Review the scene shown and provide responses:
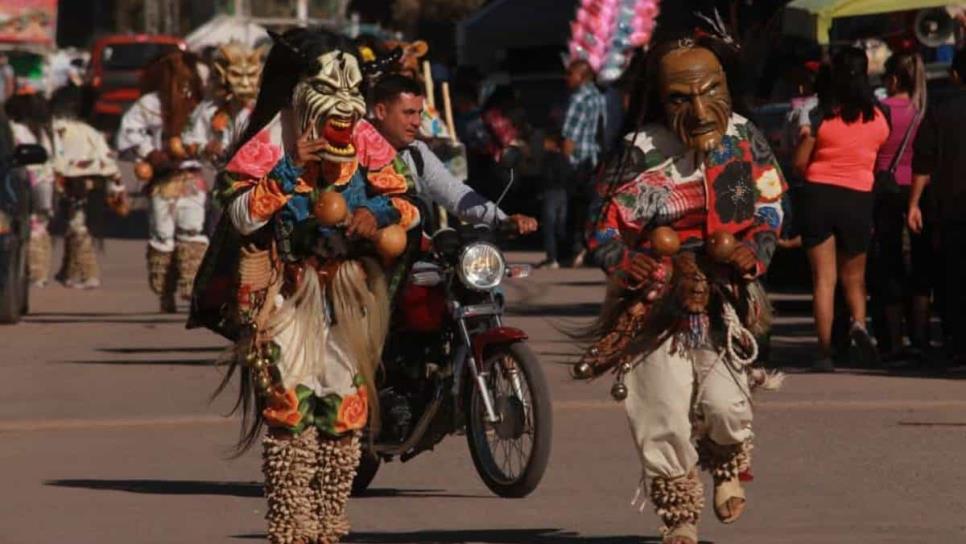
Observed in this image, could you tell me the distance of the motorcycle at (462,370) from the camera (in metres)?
10.1

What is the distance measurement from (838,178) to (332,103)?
22.6 ft

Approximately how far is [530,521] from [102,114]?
1811 inches

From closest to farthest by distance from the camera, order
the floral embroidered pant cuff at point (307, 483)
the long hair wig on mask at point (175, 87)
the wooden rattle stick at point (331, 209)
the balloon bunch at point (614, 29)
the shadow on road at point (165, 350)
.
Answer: the wooden rattle stick at point (331, 209) → the floral embroidered pant cuff at point (307, 483) → the shadow on road at point (165, 350) → the long hair wig on mask at point (175, 87) → the balloon bunch at point (614, 29)

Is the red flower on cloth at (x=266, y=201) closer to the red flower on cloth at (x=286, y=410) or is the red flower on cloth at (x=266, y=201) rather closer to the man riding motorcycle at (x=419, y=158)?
the red flower on cloth at (x=286, y=410)

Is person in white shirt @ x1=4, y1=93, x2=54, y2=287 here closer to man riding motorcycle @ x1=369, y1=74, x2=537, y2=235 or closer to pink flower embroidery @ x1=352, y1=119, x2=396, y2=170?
man riding motorcycle @ x1=369, y1=74, x2=537, y2=235

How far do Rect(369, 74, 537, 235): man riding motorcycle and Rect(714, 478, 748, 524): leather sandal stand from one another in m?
1.84

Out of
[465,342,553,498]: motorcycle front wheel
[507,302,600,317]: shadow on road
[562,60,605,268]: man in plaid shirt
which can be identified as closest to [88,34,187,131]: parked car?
[562,60,605,268]: man in plaid shirt

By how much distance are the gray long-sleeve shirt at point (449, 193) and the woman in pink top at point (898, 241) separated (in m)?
5.34

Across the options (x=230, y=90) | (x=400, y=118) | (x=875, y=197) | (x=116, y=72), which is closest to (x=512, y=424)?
(x=400, y=118)

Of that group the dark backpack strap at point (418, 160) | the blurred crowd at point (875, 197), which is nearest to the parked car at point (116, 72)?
the blurred crowd at point (875, 197)

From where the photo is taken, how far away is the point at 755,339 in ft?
27.9

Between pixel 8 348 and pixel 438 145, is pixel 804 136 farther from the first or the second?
pixel 8 348

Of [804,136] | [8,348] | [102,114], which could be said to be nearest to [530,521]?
[804,136]

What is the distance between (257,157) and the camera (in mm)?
8492
